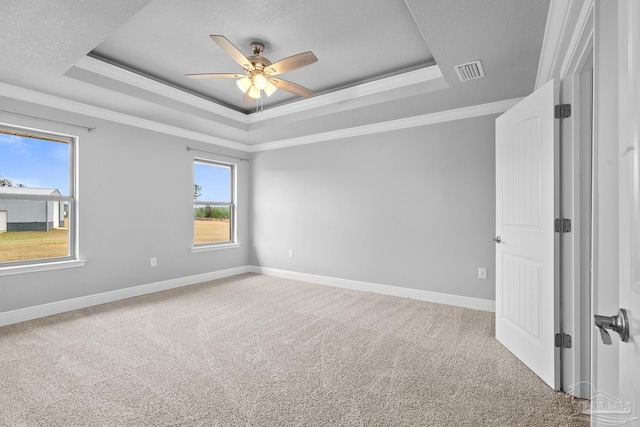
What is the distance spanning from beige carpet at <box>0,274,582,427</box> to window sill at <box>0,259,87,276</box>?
1.76 feet

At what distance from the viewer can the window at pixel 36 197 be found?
3.29 m

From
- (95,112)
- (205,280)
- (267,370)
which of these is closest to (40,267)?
(95,112)

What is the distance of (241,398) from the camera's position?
193cm

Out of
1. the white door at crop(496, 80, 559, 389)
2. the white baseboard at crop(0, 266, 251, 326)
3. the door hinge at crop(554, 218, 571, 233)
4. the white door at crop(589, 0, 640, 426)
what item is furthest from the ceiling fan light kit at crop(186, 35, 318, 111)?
the white baseboard at crop(0, 266, 251, 326)

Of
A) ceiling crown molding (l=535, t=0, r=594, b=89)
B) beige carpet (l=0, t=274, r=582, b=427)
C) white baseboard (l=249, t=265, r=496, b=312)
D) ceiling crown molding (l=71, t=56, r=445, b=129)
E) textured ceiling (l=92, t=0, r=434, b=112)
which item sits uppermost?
textured ceiling (l=92, t=0, r=434, b=112)

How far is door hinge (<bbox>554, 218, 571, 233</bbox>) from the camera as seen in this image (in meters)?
2.00

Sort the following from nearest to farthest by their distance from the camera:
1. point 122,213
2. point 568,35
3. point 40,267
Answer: point 568,35 < point 40,267 < point 122,213

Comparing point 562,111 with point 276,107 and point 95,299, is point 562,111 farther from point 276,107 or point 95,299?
point 95,299

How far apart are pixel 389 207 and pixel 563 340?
8.46 feet

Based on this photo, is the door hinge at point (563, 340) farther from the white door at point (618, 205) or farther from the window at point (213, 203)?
the window at point (213, 203)

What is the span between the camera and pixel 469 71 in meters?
2.81

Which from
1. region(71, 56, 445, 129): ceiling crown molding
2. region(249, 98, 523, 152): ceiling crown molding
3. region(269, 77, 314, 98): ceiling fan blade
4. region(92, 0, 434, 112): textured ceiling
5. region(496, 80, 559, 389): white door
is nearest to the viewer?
region(496, 80, 559, 389): white door

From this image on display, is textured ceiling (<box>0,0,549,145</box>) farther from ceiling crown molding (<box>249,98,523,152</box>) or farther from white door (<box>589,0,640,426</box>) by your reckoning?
white door (<box>589,0,640,426</box>)

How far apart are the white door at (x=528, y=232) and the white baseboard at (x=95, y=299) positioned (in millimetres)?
4133
